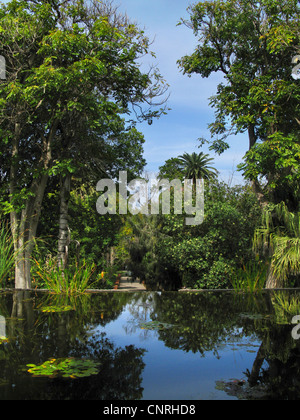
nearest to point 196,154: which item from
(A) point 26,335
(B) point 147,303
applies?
(B) point 147,303

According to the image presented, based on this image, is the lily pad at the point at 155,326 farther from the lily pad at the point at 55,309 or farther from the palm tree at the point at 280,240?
the palm tree at the point at 280,240

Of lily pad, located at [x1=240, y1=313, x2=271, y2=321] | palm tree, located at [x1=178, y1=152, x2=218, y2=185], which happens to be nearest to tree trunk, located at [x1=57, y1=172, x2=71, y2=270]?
lily pad, located at [x1=240, y1=313, x2=271, y2=321]

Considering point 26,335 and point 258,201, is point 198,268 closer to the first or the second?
point 258,201

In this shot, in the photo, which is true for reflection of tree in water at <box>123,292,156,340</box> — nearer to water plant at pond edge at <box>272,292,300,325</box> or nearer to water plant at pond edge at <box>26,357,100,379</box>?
water plant at pond edge at <box>26,357,100,379</box>

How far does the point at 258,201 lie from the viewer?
38.8ft

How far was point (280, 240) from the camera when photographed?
868 centimetres

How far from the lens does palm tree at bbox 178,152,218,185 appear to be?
30.9 m

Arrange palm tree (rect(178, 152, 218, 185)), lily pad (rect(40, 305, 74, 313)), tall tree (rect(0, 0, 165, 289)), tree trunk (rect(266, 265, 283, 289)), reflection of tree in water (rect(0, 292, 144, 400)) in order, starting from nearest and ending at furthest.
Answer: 1. reflection of tree in water (rect(0, 292, 144, 400))
2. lily pad (rect(40, 305, 74, 313))
3. tall tree (rect(0, 0, 165, 289))
4. tree trunk (rect(266, 265, 283, 289))
5. palm tree (rect(178, 152, 218, 185))

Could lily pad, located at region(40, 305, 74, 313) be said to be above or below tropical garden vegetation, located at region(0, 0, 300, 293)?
below

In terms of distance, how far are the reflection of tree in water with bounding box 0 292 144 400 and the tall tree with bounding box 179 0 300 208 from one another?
6761mm

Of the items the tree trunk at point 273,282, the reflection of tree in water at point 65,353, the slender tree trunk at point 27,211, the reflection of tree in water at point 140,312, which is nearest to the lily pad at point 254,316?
the reflection of tree in water at point 140,312

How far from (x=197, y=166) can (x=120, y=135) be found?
1996 cm

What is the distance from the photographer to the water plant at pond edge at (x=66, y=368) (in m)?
2.56

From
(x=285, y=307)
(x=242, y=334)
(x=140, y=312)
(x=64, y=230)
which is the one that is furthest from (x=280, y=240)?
(x=242, y=334)
